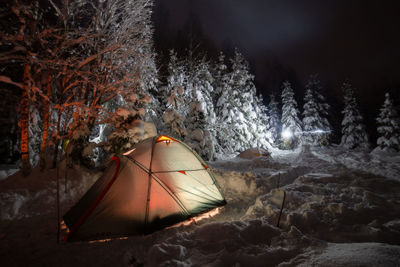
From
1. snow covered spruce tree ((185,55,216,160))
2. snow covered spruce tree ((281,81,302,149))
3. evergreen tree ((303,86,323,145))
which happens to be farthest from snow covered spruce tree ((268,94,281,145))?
snow covered spruce tree ((185,55,216,160))

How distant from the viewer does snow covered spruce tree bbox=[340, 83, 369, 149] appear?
27.1 metres

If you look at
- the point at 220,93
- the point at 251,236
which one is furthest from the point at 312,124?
the point at 251,236

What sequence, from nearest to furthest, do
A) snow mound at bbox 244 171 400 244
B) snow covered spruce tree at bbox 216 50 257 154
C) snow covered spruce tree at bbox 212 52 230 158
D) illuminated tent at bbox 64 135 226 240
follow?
snow mound at bbox 244 171 400 244 < illuminated tent at bbox 64 135 226 240 < snow covered spruce tree at bbox 212 52 230 158 < snow covered spruce tree at bbox 216 50 257 154

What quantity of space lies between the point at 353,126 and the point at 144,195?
3331 centimetres

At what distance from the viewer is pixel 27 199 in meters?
5.43

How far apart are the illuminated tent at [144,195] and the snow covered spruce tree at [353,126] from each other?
30.5 meters

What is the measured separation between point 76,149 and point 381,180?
1128 centimetres

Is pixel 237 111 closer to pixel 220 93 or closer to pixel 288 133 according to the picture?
pixel 220 93

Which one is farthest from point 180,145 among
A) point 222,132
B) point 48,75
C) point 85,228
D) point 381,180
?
point 222,132

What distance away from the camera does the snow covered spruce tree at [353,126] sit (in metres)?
27.1

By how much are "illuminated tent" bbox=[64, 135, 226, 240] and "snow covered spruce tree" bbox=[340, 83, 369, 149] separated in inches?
1201

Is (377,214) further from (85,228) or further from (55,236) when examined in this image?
(55,236)

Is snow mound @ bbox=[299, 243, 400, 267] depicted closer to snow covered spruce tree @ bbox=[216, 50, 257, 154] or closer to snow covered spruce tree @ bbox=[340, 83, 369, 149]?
snow covered spruce tree @ bbox=[216, 50, 257, 154]

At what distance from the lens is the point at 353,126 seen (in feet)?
90.1
